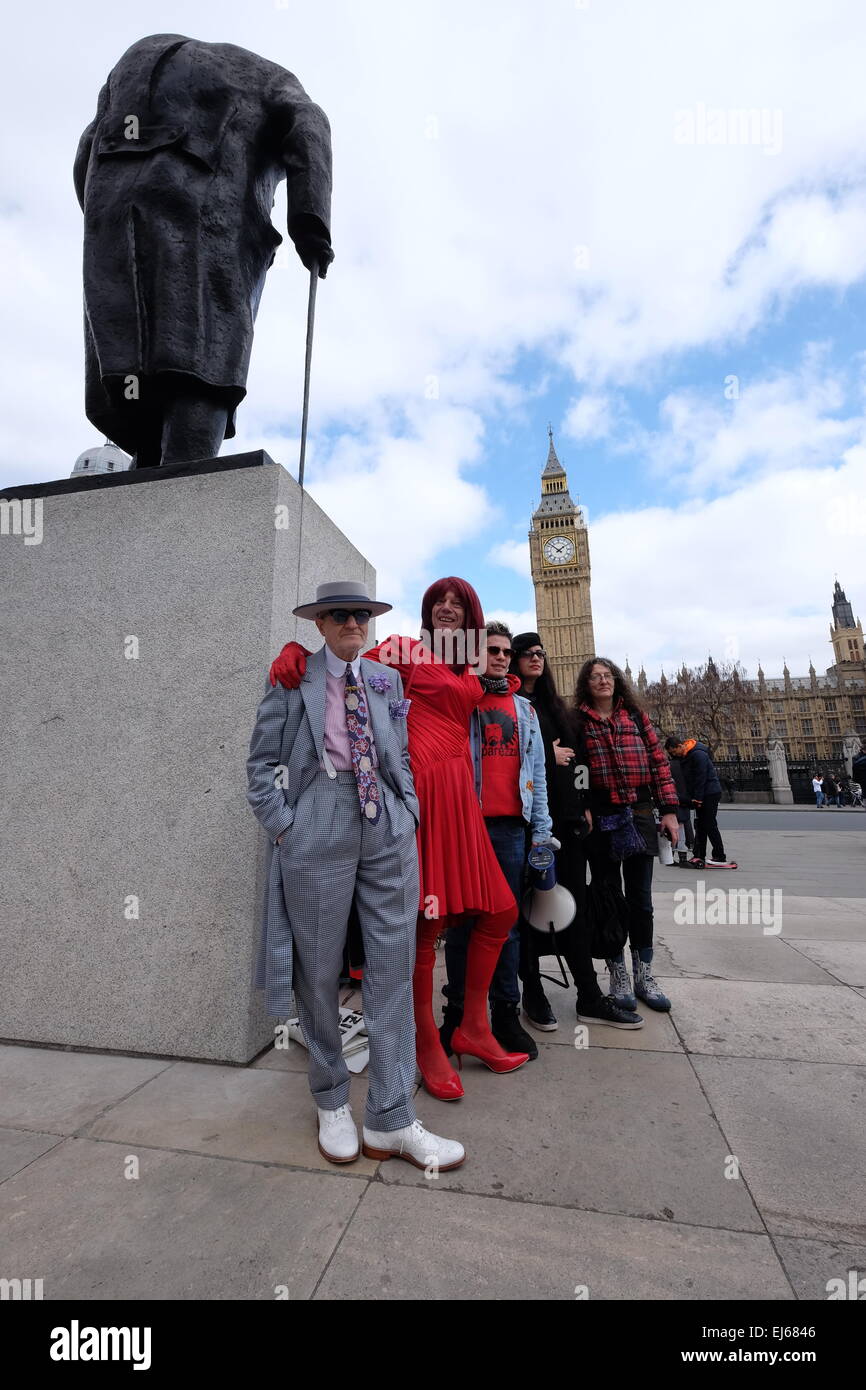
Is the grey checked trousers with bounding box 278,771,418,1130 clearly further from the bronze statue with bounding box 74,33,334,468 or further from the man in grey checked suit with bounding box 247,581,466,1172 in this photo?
the bronze statue with bounding box 74,33,334,468

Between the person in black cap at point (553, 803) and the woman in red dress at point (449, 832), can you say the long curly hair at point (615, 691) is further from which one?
the woman in red dress at point (449, 832)

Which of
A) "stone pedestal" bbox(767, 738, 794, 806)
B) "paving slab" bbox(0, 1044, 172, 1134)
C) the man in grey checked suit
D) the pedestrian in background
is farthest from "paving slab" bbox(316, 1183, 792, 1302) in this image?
"stone pedestal" bbox(767, 738, 794, 806)

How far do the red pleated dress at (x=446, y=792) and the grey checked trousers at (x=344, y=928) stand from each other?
24cm

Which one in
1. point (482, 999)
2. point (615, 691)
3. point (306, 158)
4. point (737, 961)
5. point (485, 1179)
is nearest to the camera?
point (485, 1179)

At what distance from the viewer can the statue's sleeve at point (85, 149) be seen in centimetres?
327

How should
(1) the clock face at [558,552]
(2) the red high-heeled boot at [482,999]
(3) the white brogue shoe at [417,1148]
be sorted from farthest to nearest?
(1) the clock face at [558,552] → (2) the red high-heeled boot at [482,999] → (3) the white brogue shoe at [417,1148]

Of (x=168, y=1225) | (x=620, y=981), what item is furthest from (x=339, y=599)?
(x=620, y=981)

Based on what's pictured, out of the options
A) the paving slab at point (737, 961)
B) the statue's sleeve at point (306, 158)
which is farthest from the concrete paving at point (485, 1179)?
the statue's sleeve at point (306, 158)

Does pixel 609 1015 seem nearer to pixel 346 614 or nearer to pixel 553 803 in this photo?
pixel 553 803

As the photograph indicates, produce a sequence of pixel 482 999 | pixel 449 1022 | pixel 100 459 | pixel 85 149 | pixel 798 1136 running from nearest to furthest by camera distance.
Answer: pixel 798 1136
pixel 482 999
pixel 449 1022
pixel 85 149
pixel 100 459

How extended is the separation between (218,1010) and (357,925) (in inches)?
37.5

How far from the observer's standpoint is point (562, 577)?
83500 millimetres

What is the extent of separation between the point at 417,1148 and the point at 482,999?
744mm
